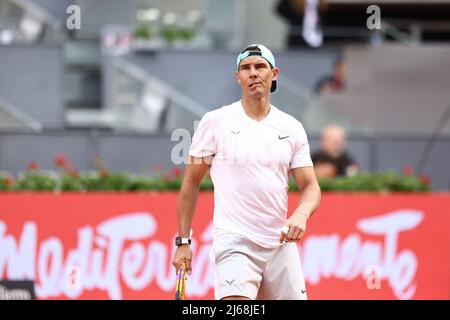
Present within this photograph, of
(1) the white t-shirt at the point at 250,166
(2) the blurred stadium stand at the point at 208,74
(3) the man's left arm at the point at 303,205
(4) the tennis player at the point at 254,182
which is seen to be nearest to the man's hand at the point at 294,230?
(3) the man's left arm at the point at 303,205

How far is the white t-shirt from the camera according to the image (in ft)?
26.3

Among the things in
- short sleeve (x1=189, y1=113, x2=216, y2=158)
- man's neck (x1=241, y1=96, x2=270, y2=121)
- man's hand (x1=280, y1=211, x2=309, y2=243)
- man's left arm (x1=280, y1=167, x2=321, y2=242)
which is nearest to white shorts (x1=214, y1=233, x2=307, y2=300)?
man's left arm (x1=280, y1=167, x2=321, y2=242)

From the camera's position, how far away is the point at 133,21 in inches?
944

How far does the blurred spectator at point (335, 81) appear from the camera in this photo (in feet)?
78.1

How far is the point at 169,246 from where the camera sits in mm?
13750

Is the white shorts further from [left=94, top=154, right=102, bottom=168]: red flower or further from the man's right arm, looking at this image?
[left=94, top=154, right=102, bottom=168]: red flower

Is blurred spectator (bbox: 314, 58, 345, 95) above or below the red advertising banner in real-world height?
above

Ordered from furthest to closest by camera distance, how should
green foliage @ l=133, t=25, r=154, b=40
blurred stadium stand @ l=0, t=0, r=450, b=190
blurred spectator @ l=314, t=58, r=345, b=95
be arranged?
1. blurred spectator @ l=314, t=58, r=345, b=95
2. green foliage @ l=133, t=25, r=154, b=40
3. blurred stadium stand @ l=0, t=0, r=450, b=190

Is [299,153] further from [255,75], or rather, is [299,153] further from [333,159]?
[333,159]

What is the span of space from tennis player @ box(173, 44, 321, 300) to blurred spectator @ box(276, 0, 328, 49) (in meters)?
16.6

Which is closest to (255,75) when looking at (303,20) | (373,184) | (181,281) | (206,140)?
(206,140)

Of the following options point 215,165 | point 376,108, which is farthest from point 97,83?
point 215,165

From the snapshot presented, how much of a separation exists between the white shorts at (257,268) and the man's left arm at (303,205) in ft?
1.09
